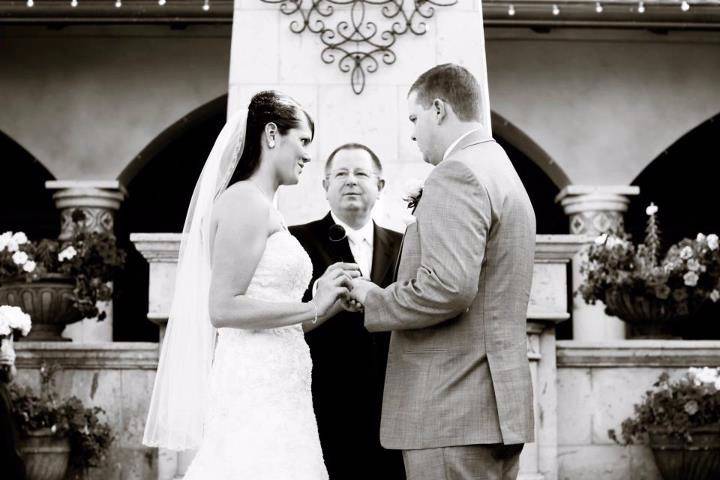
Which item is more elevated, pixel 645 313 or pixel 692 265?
pixel 692 265

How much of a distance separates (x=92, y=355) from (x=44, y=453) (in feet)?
1.87

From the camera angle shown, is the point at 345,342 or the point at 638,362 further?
the point at 638,362

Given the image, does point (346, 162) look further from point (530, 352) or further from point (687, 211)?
point (687, 211)

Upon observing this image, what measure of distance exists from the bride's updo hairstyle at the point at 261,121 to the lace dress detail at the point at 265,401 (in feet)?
0.80

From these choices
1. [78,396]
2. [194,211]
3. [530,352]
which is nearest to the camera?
[194,211]

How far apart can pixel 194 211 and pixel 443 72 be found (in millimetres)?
1035

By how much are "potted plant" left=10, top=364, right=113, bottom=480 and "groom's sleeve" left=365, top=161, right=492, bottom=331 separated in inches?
113

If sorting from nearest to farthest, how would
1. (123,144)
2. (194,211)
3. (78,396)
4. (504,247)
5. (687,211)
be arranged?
(504,247) < (194,211) < (78,396) < (123,144) < (687,211)

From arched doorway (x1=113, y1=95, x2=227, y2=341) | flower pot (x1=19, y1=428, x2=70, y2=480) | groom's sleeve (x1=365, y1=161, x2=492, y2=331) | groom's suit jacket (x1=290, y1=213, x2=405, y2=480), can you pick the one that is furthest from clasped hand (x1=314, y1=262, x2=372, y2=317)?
arched doorway (x1=113, y1=95, x2=227, y2=341)

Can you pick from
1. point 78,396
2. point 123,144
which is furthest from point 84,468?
point 123,144

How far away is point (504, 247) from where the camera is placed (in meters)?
3.24

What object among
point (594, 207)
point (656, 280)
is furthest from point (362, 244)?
point (594, 207)

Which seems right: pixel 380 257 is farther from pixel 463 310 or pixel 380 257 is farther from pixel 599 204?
pixel 599 204

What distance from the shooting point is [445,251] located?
3141 millimetres
